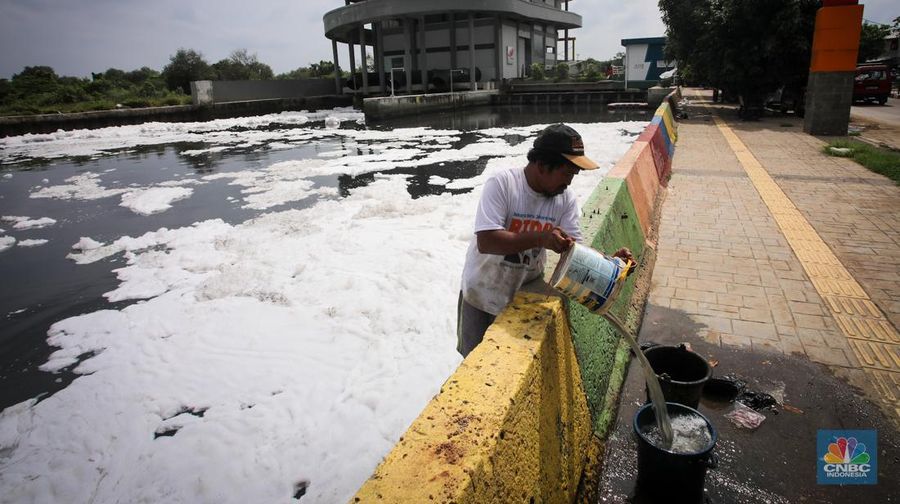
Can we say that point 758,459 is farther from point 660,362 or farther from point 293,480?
point 293,480

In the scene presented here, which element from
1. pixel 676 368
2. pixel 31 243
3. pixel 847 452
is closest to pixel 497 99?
pixel 31 243

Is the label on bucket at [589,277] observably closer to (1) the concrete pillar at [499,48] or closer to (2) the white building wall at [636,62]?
(2) the white building wall at [636,62]

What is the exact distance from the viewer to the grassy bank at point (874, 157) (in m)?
8.22

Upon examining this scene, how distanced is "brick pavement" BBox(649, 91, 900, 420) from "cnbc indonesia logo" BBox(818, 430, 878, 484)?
0.52m

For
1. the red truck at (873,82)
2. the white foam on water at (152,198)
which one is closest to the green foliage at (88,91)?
the white foam on water at (152,198)

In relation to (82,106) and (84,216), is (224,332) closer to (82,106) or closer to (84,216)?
(84,216)

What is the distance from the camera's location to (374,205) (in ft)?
27.6

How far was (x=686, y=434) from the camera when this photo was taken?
7.96ft

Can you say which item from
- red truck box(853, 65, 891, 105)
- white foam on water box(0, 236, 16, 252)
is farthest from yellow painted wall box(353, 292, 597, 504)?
red truck box(853, 65, 891, 105)

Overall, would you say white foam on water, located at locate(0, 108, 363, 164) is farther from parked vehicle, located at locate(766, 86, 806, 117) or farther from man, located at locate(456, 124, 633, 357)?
parked vehicle, located at locate(766, 86, 806, 117)

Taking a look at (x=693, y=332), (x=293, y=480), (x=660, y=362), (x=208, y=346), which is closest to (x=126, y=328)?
(x=208, y=346)

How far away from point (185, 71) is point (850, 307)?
2087 inches

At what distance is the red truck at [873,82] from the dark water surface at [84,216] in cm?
1878

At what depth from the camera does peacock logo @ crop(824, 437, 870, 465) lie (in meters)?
2.58
